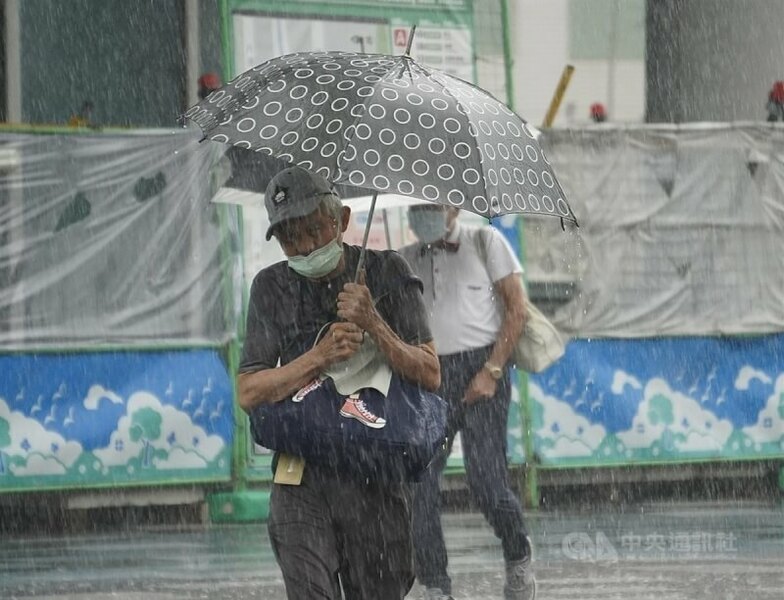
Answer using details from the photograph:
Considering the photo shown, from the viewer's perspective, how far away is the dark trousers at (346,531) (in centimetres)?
498

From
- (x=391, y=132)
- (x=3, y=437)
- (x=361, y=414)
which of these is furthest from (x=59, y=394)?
(x=391, y=132)

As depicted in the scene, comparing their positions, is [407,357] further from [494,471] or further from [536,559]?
[536,559]

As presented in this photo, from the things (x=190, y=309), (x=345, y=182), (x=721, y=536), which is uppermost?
(x=345, y=182)

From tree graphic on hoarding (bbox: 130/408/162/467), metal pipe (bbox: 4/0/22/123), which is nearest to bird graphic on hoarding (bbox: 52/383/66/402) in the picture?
tree graphic on hoarding (bbox: 130/408/162/467)

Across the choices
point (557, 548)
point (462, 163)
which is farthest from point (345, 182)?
point (557, 548)

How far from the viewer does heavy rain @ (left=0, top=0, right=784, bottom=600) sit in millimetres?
8516

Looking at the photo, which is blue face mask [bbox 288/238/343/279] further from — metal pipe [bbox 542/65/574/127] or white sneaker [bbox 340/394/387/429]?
metal pipe [bbox 542/65/574/127]

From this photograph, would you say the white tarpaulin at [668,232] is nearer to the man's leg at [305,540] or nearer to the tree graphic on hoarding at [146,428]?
the tree graphic on hoarding at [146,428]

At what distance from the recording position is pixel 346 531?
16.4 ft

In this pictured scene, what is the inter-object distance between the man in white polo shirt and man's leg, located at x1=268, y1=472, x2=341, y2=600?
8.44ft

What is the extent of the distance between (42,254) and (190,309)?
1.03 m

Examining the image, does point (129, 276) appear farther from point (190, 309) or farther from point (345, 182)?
point (345, 182)

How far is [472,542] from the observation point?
34.8 ft

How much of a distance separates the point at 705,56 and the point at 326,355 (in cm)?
1143
